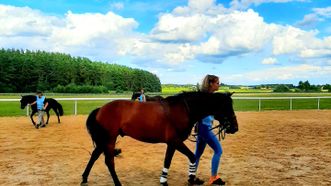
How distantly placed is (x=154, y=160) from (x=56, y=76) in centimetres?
8543

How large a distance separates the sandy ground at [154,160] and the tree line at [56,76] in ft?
186

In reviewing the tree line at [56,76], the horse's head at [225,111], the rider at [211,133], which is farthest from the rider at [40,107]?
the tree line at [56,76]

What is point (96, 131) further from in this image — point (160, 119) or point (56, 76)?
point (56, 76)

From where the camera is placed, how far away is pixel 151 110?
603 centimetres

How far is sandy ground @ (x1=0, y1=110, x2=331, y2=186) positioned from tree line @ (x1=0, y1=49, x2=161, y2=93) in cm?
5680

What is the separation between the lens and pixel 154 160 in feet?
27.7

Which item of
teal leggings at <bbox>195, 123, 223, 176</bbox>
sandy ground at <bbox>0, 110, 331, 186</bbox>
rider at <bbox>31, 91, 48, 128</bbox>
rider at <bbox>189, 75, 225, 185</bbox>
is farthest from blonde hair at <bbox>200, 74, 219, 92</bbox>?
rider at <bbox>31, 91, 48, 128</bbox>

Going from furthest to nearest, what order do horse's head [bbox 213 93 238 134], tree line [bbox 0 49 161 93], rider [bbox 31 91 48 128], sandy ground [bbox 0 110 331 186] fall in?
tree line [bbox 0 49 161 93], rider [bbox 31 91 48 128], sandy ground [bbox 0 110 331 186], horse's head [bbox 213 93 238 134]

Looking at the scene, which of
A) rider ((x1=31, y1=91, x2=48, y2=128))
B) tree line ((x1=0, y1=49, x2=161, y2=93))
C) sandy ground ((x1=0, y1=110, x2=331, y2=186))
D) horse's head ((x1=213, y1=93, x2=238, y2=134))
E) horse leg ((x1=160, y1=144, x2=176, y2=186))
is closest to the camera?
horse leg ((x1=160, y1=144, x2=176, y2=186))

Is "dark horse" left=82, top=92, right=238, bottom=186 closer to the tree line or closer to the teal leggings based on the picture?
the teal leggings

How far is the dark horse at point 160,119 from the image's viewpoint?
19.4 ft

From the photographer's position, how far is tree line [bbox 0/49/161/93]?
81.9 metres

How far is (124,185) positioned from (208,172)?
1816mm

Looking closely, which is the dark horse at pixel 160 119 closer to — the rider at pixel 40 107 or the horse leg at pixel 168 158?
the horse leg at pixel 168 158
